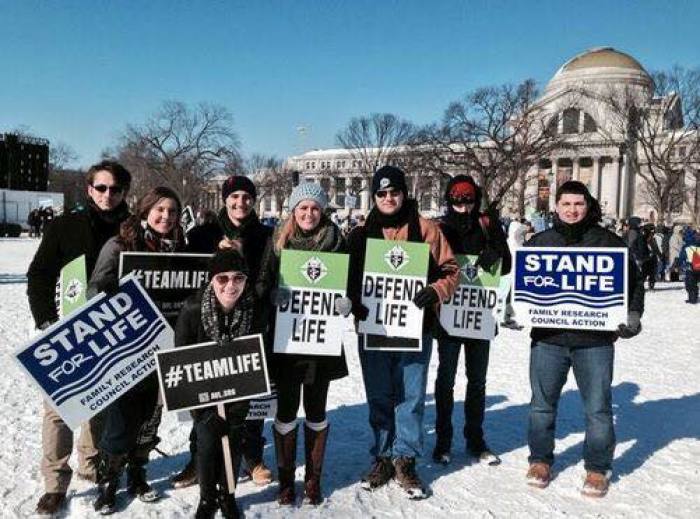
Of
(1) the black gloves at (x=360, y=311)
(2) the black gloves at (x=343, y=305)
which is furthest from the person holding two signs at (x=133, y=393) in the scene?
(1) the black gloves at (x=360, y=311)

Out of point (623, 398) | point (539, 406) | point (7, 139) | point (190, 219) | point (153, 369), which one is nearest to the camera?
point (153, 369)

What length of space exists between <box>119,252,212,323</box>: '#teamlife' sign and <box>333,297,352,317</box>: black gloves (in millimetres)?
813

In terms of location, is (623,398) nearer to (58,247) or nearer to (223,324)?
(223,324)

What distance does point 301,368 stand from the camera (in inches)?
157

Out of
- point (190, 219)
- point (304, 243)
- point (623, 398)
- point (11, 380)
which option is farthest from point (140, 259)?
point (190, 219)

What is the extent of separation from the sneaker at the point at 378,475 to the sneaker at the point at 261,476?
65 cm

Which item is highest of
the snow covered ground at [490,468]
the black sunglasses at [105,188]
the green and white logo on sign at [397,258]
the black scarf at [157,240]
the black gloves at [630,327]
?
the black sunglasses at [105,188]

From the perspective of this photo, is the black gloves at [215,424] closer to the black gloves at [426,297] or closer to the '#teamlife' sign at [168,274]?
the '#teamlife' sign at [168,274]

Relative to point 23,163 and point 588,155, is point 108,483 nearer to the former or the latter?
point 23,163

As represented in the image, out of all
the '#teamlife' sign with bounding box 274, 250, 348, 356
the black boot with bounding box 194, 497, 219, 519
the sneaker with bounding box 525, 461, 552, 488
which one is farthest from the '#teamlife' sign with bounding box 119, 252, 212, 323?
the sneaker with bounding box 525, 461, 552, 488

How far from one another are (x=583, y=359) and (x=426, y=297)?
47.2 inches

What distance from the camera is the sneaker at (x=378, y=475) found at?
4.35 meters

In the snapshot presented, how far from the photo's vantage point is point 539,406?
4473mm

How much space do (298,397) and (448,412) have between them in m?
1.39
